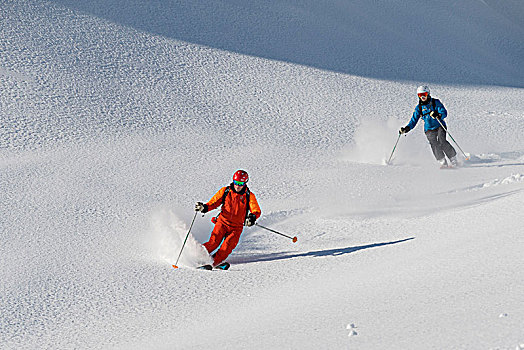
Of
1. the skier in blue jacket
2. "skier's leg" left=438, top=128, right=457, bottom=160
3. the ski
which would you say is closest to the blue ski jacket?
the skier in blue jacket

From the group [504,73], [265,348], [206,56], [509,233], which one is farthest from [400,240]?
[504,73]

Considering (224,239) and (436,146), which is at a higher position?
(436,146)

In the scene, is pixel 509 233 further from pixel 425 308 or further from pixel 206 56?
pixel 206 56

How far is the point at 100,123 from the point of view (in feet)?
33.6

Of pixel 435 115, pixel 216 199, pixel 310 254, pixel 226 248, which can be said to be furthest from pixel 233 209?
pixel 435 115

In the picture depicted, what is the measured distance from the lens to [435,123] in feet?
31.0

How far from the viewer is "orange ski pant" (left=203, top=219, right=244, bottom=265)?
6.00 meters

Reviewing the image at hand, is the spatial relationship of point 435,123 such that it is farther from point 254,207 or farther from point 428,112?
point 254,207

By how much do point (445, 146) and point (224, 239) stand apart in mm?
4615

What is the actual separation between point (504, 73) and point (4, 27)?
12.8 metres

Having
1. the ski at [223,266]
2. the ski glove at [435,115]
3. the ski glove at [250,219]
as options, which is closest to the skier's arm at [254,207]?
the ski glove at [250,219]

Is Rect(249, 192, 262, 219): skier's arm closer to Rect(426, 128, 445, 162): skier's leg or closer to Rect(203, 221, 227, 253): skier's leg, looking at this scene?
Rect(203, 221, 227, 253): skier's leg

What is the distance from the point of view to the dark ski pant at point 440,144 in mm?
9359

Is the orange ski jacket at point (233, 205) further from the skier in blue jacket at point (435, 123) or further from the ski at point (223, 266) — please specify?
the skier in blue jacket at point (435, 123)
